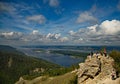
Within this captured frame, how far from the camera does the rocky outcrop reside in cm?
6444

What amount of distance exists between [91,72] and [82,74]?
397cm

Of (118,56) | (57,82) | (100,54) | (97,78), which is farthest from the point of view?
(57,82)

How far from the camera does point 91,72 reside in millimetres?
66375

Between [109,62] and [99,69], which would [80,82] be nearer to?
[99,69]

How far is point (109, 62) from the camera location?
68062 mm

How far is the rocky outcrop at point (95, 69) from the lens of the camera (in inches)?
2537

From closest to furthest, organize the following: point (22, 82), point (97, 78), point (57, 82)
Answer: point (97, 78)
point (57, 82)
point (22, 82)

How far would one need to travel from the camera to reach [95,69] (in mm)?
67125

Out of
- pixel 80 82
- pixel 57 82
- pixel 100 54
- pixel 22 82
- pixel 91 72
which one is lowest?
pixel 22 82

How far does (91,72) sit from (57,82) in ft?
203

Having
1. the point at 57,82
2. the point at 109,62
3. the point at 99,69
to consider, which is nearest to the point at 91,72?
the point at 99,69

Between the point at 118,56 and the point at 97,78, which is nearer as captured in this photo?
the point at 97,78

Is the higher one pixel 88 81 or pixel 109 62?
pixel 109 62

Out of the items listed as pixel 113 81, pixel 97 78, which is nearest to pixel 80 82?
pixel 97 78
